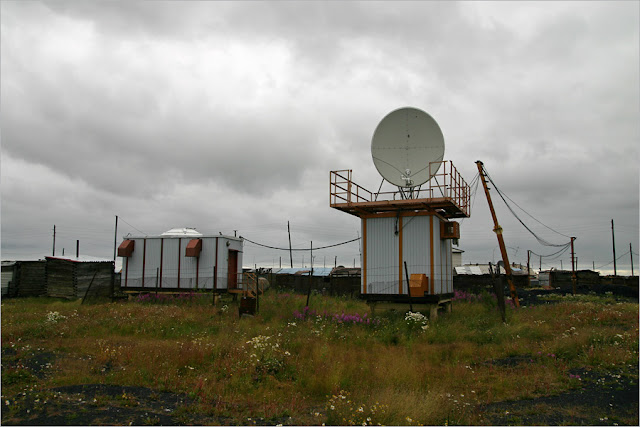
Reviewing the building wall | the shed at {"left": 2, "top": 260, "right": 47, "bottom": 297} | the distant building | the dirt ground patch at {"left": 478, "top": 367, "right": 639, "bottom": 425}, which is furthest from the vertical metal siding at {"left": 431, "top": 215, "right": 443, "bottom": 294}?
the distant building

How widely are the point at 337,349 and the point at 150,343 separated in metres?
5.45

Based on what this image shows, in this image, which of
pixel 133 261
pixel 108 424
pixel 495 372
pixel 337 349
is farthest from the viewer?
pixel 133 261

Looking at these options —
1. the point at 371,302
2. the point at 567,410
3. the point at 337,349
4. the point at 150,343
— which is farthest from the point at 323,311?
the point at 567,410

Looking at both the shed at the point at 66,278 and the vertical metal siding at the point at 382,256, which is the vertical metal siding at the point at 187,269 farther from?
the vertical metal siding at the point at 382,256

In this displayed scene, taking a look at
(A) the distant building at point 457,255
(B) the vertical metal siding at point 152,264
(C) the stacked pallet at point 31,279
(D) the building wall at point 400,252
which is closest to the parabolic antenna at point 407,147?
(D) the building wall at point 400,252

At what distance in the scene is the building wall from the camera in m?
19.0

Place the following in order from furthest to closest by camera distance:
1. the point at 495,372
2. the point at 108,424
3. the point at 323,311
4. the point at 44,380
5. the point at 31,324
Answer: the point at 323,311
the point at 31,324
the point at 495,372
the point at 44,380
the point at 108,424

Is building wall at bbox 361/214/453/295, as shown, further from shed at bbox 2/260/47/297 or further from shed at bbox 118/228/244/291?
shed at bbox 2/260/47/297

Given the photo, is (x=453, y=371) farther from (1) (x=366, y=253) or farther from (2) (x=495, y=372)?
(1) (x=366, y=253)

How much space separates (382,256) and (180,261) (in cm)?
1211

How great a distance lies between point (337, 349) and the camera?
1260cm

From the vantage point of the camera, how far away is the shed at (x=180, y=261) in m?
24.9

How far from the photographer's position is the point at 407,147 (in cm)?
2047

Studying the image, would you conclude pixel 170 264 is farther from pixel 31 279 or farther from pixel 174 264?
pixel 31 279
